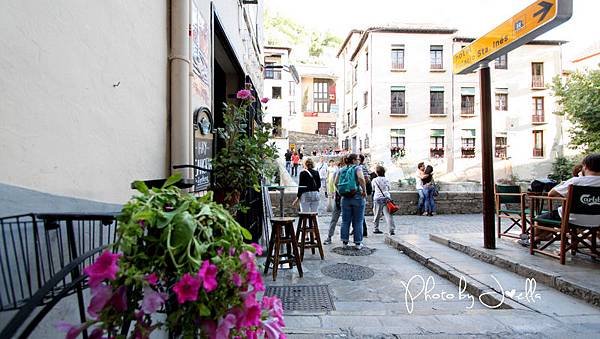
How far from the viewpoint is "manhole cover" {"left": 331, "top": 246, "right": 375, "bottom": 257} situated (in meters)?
6.52

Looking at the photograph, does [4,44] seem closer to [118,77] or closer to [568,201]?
[118,77]

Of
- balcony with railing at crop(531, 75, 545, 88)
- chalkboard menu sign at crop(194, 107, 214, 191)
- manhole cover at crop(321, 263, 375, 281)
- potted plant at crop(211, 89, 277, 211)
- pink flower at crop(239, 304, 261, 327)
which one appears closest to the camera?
pink flower at crop(239, 304, 261, 327)

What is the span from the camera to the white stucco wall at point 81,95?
1.35 m

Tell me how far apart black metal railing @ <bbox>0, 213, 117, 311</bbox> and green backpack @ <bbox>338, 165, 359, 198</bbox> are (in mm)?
5338

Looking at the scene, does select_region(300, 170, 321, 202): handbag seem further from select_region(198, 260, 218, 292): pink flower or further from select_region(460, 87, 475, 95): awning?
select_region(460, 87, 475, 95): awning

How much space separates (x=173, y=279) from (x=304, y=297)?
324 centimetres

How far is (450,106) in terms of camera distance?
27.6m

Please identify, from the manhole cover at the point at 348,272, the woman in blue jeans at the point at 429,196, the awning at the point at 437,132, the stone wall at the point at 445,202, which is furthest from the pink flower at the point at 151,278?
the awning at the point at 437,132

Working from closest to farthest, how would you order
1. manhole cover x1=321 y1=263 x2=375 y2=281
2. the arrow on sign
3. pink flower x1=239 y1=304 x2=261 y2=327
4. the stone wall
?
pink flower x1=239 y1=304 x2=261 y2=327
the arrow on sign
manhole cover x1=321 y1=263 x2=375 y2=281
the stone wall

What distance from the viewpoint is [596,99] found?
18.7 m

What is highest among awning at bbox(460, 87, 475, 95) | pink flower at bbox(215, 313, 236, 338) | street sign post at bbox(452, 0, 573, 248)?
awning at bbox(460, 87, 475, 95)

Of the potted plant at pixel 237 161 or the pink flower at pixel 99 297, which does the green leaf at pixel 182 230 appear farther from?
the potted plant at pixel 237 161

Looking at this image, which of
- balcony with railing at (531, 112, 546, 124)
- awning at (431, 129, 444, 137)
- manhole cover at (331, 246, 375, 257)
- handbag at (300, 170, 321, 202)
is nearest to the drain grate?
manhole cover at (331, 246, 375, 257)

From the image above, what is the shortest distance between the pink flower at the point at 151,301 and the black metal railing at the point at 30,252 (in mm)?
311
